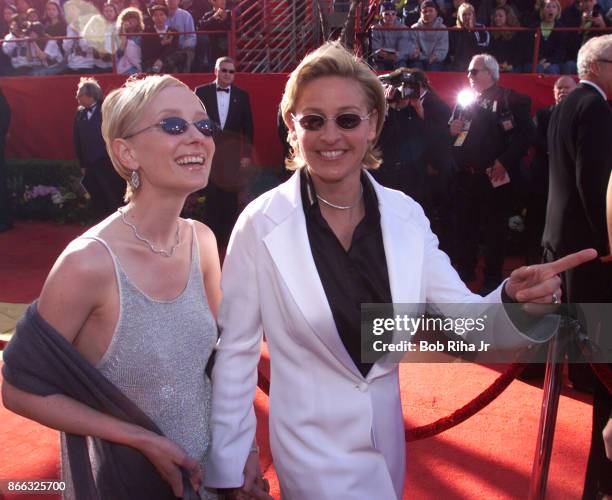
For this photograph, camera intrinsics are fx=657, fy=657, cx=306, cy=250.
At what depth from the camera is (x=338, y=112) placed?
2027 mm

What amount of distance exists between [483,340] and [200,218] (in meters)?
7.89

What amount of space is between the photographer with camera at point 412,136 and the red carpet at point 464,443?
2077 mm

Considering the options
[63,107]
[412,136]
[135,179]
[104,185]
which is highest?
[135,179]

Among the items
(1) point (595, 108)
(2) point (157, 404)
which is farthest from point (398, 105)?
(2) point (157, 404)

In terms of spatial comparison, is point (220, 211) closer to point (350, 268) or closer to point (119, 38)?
→ point (119, 38)

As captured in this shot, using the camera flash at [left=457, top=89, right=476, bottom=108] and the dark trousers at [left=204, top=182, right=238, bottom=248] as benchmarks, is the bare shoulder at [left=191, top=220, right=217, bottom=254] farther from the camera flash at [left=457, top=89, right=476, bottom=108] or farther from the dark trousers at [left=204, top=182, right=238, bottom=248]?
the dark trousers at [left=204, top=182, right=238, bottom=248]

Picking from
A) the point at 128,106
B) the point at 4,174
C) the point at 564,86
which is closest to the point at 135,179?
the point at 128,106

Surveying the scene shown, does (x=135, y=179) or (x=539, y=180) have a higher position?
(x=135, y=179)

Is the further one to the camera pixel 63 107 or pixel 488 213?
pixel 63 107

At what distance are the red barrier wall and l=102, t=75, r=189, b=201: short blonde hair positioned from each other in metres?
7.79

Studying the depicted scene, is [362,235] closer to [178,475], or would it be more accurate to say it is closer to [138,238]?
[138,238]

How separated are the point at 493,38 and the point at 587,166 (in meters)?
6.74

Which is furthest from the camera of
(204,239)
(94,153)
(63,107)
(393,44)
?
(63,107)

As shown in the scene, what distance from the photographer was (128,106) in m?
1.97
